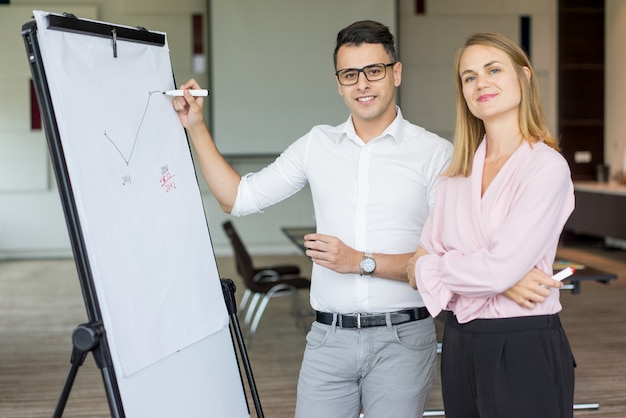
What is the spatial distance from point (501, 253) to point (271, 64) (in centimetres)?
879

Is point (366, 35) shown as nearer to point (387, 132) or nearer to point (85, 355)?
point (387, 132)

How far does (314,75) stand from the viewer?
1031 cm

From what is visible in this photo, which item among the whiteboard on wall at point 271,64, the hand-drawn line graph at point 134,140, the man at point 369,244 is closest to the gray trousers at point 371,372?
the man at point 369,244

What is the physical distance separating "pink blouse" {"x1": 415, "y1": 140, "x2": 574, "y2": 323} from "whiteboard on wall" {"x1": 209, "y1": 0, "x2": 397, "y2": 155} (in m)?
8.34

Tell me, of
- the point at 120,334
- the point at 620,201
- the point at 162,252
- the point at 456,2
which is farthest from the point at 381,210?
the point at 456,2

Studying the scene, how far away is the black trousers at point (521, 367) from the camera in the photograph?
1.78 m

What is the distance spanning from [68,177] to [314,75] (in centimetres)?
870

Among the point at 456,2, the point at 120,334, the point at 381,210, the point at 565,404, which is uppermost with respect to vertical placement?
the point at 456,2

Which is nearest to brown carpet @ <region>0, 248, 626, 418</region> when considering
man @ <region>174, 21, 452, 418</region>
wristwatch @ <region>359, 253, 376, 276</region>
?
man @ <region>174, 21, 452, 418</region>

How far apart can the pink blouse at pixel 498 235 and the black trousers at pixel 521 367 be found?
37mm

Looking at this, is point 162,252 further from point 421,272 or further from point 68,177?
point 421,272

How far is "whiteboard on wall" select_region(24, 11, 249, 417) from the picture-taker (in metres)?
1.82

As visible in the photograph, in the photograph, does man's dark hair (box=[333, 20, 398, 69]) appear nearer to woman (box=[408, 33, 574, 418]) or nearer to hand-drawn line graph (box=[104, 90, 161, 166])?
woman (box=[408, 33, 574, 418])

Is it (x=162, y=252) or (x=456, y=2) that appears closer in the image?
(x=162, y=252)
